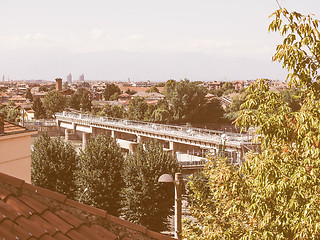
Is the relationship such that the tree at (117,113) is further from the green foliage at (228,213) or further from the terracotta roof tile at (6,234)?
the terracotta roof tile at (6,234)

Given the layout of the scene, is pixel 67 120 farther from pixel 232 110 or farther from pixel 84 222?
pixel 84 222

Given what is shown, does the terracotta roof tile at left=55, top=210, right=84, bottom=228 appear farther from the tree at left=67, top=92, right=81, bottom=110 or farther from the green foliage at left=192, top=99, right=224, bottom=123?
the tree at left=67, top=92, right=81, bottom=110

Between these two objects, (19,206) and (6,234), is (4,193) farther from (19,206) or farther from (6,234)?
(6,234)

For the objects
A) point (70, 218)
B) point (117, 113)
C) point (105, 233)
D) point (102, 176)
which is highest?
point (70, 218)

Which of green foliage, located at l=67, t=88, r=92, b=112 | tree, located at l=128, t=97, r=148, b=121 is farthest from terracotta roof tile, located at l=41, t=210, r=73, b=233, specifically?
green foliage, located at l=67, t=88, r=92, b=112

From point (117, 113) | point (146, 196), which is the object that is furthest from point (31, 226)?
point (117, 113)

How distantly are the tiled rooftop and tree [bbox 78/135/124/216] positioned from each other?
22.2 meters

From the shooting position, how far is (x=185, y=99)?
336 feet

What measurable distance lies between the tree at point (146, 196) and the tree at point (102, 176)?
892 millimetres

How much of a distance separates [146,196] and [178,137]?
144ft

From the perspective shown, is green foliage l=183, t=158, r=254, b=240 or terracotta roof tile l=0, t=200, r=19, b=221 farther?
green foliage l=183, t=158, r=254, b=240

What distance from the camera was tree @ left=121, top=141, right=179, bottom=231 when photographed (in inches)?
1037

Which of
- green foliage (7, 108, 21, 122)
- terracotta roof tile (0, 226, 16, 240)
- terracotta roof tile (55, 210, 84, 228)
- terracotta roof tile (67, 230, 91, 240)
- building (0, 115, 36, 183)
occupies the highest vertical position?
terracotta roof tile (0, 226, 16, 240)

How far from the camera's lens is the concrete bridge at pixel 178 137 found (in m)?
59.3
